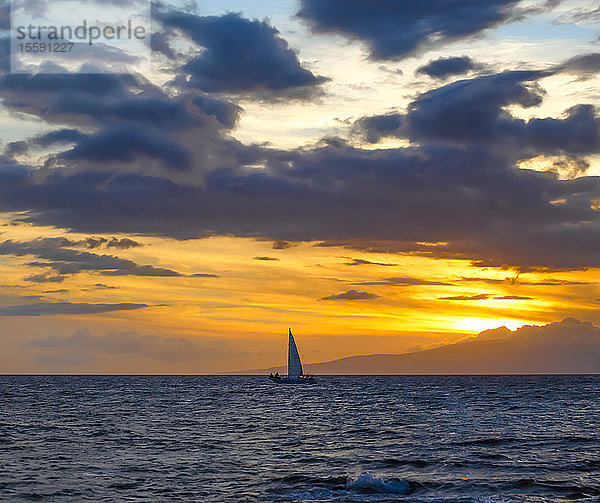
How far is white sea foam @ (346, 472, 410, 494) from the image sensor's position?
120 feet

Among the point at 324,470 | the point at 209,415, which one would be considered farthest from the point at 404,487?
the point at 209,415

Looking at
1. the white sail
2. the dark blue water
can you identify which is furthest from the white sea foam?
the white sail

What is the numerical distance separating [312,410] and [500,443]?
166 ft

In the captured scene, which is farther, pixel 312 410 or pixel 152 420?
pixel 312 410

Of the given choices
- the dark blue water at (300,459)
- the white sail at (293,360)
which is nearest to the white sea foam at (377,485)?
the dark blue water at (300,459)

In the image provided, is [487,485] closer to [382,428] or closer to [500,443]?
[500,443]

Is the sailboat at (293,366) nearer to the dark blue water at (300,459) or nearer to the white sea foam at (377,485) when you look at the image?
the dark blue water at (300,459)

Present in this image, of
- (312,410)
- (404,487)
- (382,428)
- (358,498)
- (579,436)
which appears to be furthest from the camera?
(312,410)

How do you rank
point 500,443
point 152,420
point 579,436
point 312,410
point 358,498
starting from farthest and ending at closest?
point 312,410 < point 152,420 < point 579,436 < point 500,443 < point 358,498

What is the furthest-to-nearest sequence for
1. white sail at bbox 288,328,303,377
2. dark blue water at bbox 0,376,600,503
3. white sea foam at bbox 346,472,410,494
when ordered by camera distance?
white sail at bbox 288,328,303,377
white sea foam at bbox 346,472,410,494
dark blue water at bbox 0,376,600,503

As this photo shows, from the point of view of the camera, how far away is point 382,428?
7244 cm

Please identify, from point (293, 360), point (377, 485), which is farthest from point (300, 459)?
point (293, 360)

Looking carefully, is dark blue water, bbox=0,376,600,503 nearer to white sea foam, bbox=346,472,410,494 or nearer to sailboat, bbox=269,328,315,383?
white sea foam, bbox=346,472,410,494

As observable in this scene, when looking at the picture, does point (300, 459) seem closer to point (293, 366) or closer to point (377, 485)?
point (377, 485)
